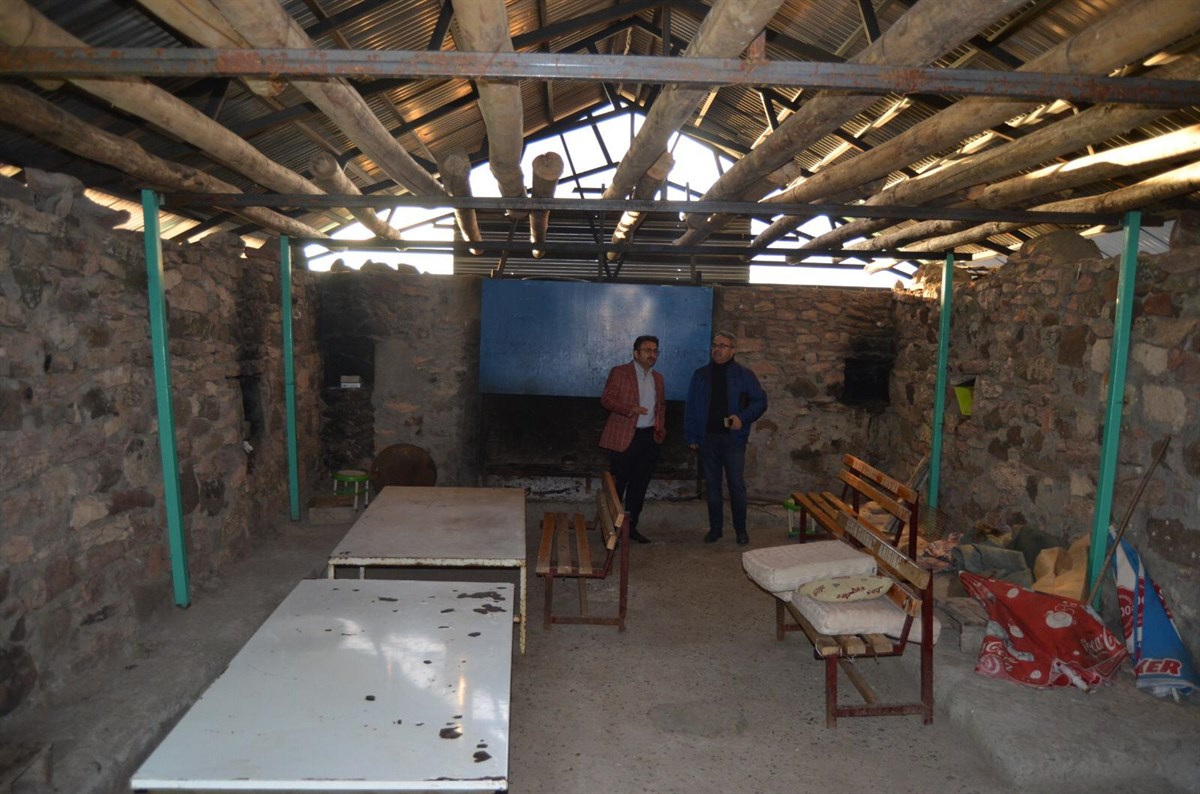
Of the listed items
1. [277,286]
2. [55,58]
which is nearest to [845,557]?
[55,58]

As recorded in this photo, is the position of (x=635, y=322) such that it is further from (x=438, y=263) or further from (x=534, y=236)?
(x=438, y=263)

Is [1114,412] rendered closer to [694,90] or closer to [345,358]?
[694,90]

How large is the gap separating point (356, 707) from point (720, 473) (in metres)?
4.81

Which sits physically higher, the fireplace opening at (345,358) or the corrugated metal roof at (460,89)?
the corrugated metal roof at (460,89)

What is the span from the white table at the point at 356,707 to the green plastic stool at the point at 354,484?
12.1 ft

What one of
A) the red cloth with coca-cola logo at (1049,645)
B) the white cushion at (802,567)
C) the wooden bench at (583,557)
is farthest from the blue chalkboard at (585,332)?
the red cloth with coca-cola logo at (1049,645)

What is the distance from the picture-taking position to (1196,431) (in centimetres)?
395

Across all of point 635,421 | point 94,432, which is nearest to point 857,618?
point 635,421

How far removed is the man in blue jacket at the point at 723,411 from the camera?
6.67 meters

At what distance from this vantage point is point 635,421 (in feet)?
21.4

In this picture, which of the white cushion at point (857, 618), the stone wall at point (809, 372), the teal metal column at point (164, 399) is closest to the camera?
the white cushion at point (857, 618)

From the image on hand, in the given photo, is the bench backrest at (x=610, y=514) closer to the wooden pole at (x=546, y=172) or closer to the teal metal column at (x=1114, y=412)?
the wooden pole at (x=546, y=172)

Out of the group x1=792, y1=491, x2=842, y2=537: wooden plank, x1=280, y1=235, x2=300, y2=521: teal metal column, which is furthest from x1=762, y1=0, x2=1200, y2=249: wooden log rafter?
A: x1=280, y1=235, x2=300, y2=521: teal metal column

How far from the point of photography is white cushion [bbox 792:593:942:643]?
3633 mm
